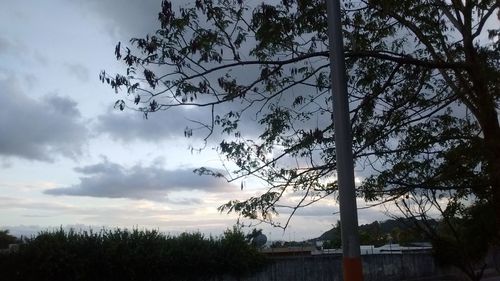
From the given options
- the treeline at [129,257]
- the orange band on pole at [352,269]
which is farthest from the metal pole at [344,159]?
the treeline at [129,257]

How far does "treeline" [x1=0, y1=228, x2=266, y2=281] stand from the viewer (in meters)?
22.5

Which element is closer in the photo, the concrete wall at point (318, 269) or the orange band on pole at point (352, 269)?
the orange band on pole at point (352, 269)

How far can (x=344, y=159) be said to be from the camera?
677 cm

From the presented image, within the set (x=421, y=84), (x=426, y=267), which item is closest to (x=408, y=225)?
(x=421, y=84)

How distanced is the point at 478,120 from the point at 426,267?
27.3 metres

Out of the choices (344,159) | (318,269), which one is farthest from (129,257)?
(344,159)

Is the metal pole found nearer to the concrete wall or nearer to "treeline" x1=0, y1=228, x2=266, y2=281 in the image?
"treeline" x1=0, y1=228, x2=266, y2=281

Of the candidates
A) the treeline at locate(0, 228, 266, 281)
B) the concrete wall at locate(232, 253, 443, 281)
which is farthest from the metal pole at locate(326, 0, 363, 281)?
the concrete wall at locate(232, 253, 443, 281)

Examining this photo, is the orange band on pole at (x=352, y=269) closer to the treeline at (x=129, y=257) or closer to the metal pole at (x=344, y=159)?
the metal pole at (x=344, y=159)

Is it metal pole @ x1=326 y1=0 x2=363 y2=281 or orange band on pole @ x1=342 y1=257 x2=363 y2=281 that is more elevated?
metal pole @ x1=326 y1=0 x2=363 y2=281

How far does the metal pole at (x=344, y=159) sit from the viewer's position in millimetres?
6461

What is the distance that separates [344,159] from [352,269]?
1.18 metres

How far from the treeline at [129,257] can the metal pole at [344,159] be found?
18157mm

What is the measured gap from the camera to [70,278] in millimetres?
23328
